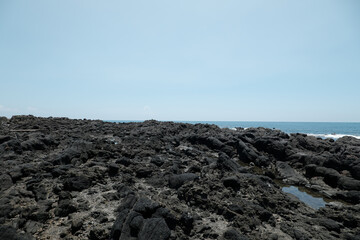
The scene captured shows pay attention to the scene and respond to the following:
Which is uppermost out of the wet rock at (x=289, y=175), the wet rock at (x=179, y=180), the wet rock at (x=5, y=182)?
the wet rock at (x=5, y=182)

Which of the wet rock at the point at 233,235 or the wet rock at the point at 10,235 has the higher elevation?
the wet rock at the point at 10,235

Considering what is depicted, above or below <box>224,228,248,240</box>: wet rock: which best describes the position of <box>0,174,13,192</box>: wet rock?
above

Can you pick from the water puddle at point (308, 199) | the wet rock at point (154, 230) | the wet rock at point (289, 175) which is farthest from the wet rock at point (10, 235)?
the wet rock at point (289, 175)

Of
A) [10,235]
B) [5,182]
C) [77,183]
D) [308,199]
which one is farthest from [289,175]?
[5,182]

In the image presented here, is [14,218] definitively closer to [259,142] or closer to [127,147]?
[127,147]

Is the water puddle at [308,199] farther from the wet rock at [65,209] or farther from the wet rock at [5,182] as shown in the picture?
the wet rock at [5,182]

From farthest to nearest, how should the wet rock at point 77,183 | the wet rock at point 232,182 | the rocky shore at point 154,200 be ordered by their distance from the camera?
1. the wet rock at point 232,182
2. the wet rock at point 77,183
3. the rocky shore at point 154,200

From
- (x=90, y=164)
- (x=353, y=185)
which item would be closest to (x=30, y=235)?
(x=90, y=164)

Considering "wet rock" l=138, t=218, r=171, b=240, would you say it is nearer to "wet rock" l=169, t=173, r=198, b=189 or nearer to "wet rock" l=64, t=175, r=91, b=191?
"wet rock" l=169, t=173, r=198, b=189

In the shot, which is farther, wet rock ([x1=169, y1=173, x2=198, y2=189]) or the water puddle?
the water puddle

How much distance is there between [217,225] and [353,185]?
30.2 feet

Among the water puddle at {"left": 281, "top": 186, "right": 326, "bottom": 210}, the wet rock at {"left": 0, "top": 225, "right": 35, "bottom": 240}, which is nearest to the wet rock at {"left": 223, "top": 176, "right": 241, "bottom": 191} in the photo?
the water puddle at {"left": 281, "top": 186, "right": 326, "bottom": 210}

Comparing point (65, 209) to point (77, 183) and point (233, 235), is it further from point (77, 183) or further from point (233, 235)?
point (233, 235)

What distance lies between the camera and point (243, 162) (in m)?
14.6
